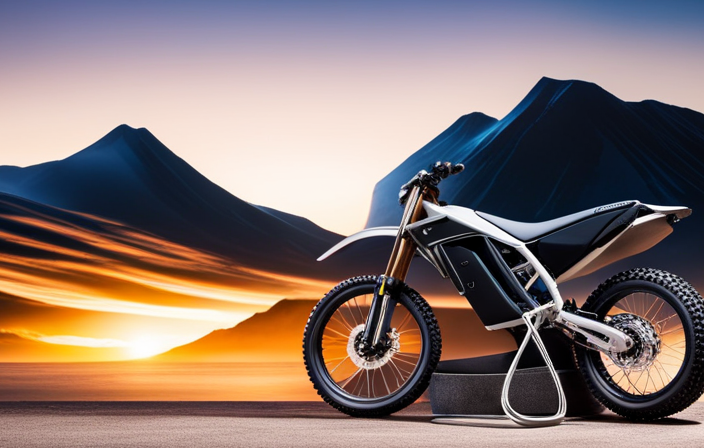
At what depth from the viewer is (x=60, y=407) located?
4984 mm

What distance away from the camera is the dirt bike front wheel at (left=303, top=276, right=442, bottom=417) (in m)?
4.41

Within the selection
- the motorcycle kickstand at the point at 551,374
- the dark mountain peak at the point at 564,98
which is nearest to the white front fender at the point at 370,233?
the motorcycle kickstand at the point at 551,374

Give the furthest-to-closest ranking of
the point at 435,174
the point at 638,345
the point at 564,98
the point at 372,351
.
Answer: the point at 564,98 < the point at 435,174 < the point at 372,351 < the point at 638,345

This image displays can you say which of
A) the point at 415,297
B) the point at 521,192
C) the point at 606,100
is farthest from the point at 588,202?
the point at 415,297

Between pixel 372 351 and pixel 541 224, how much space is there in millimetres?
1164

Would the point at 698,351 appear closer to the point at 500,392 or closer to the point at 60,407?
the point at 500,392

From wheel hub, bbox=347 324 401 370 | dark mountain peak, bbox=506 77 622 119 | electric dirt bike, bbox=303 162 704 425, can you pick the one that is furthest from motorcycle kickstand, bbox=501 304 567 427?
dark mountain peak, bbox=506 77 622 119

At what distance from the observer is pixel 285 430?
12.6 ft

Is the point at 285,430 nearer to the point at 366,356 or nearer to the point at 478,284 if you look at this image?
the point at 366,356

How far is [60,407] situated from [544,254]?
304 cm

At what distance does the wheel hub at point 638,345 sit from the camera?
4.04 meters

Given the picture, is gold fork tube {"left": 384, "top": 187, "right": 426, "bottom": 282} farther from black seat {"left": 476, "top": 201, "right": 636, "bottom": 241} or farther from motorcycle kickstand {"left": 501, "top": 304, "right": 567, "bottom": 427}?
motorcycle kickstand {"left": 501, "top": 304, "right": 567, "bottom": 427}

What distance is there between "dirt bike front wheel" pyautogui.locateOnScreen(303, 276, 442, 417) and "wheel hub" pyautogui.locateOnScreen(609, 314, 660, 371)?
941mm

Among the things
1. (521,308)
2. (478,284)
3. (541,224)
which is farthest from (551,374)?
(541,224)
